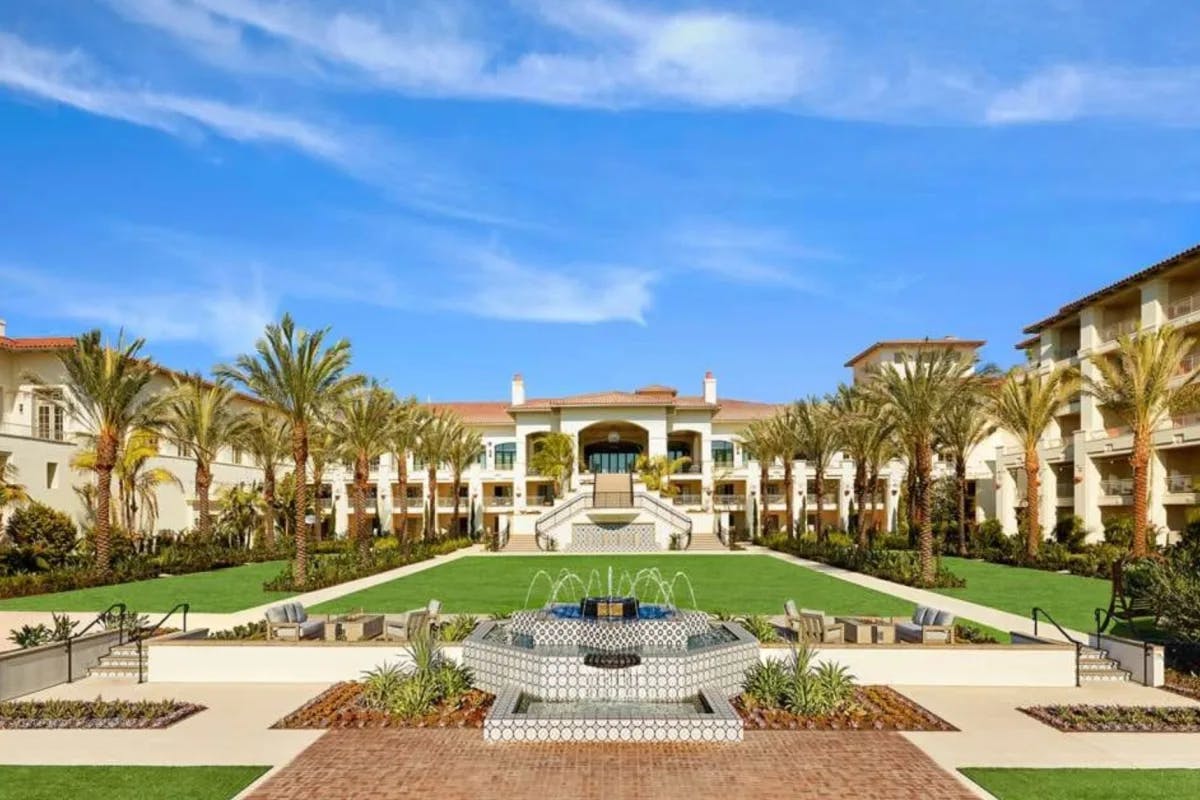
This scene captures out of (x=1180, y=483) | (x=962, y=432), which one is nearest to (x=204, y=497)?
(x=962, y=432)

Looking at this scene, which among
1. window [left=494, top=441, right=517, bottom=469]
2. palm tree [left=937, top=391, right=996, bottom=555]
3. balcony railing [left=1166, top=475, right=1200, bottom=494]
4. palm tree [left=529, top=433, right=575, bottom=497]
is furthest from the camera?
window [left=494, top=441, right=517, bottom=469]

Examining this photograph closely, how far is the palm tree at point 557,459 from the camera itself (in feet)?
186

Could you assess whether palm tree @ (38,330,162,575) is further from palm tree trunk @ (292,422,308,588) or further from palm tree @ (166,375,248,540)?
palm tree @ (166,375,248,540)

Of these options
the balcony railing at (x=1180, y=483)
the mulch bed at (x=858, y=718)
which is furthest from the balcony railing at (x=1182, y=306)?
the mulch bed at (x=858, y=718)

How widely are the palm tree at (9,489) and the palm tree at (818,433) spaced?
34.3 meters

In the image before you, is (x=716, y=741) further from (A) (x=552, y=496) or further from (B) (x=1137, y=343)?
(A) (x=552, y=496)

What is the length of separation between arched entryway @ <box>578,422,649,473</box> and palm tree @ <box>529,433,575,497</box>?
7063 millimetres

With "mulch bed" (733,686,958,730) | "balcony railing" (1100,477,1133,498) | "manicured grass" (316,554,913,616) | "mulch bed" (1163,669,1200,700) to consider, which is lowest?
"manicured grass" (316,554,913,616)

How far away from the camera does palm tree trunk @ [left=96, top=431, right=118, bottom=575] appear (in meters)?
29.7

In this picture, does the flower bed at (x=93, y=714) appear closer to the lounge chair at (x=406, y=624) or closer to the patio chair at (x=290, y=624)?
the patio chair at (x=290, y=624)

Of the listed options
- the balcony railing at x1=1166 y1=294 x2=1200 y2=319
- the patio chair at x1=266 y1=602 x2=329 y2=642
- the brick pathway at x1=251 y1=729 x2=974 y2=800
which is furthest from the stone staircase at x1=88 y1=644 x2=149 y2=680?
the balcony railing at x1=1166 y1=294 x2=1200 y2=319

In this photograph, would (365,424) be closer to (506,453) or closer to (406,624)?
(406,624)

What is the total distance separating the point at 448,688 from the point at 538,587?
51.2 ft

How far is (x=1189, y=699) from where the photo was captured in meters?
12.7
